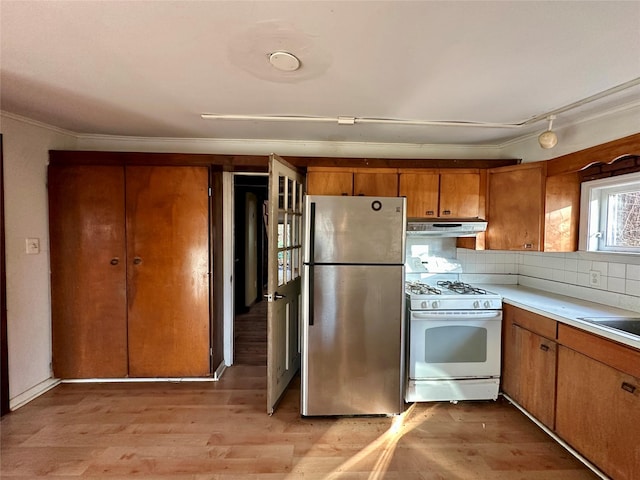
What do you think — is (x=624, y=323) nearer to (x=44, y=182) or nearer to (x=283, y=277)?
(x=283, y=277)

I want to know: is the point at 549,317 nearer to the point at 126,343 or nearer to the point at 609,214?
the point at 609,214

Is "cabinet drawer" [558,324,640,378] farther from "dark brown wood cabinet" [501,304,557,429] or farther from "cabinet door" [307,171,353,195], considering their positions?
"cabinet door" [307,171,353,195]

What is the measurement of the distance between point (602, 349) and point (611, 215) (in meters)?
1.16

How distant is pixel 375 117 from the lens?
2.29 m

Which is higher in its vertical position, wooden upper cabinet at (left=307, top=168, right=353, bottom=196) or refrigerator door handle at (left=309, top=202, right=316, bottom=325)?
wooden upper cabinet at (left=307, top=168, right=353, bottom=196)

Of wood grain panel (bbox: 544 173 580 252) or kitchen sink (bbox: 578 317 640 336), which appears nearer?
kitchen sink (bbox: 578 317 640 336)

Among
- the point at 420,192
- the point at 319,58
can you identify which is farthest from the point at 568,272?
the point at 319,58

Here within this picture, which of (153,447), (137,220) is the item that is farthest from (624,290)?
(137,220)

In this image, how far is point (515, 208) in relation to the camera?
101 inches

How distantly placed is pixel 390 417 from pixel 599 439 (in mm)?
1245

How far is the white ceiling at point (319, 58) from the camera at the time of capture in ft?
3.81

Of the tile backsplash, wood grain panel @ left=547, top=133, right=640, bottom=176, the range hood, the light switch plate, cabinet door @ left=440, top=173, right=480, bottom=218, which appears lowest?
the tile backsplash

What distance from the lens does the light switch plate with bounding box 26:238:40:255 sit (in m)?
2.46

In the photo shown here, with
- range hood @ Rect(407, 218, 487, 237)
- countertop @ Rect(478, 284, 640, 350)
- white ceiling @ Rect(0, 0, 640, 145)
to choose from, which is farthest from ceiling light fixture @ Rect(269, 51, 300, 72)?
countertop @ Rect(478, 284, 640, 350)
